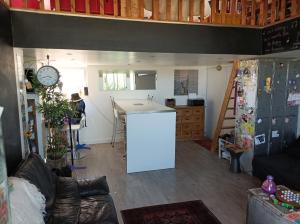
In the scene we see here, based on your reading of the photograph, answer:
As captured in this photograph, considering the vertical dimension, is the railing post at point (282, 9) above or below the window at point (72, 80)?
above

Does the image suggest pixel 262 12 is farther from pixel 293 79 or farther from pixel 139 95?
pixel 139 95

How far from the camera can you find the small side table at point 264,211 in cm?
209

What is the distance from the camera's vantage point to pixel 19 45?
247 centimetres

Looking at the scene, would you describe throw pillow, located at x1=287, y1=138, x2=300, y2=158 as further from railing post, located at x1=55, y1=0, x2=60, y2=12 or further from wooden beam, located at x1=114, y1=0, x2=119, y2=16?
railing post, located at x1=55, y1=0, x2=60, y2=12

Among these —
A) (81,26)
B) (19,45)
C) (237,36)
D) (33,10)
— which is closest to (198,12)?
(237,36)

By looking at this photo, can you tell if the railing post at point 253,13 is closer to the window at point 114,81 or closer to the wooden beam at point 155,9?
the wooden beam at point 155,9

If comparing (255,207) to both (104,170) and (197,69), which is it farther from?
(197,69)

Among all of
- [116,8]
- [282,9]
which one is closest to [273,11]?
[282,9]

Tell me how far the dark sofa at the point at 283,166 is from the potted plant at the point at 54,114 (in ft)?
10.2

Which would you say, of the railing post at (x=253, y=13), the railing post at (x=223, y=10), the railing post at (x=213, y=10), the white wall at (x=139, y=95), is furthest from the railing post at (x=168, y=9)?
the white wall at (x=139, y=95)

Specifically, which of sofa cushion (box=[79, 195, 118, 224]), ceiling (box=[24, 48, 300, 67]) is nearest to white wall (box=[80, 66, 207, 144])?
ceiling (box=[24, 48, 300, 67])

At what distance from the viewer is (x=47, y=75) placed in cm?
321

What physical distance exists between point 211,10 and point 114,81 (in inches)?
132

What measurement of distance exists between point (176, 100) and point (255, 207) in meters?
4.23
